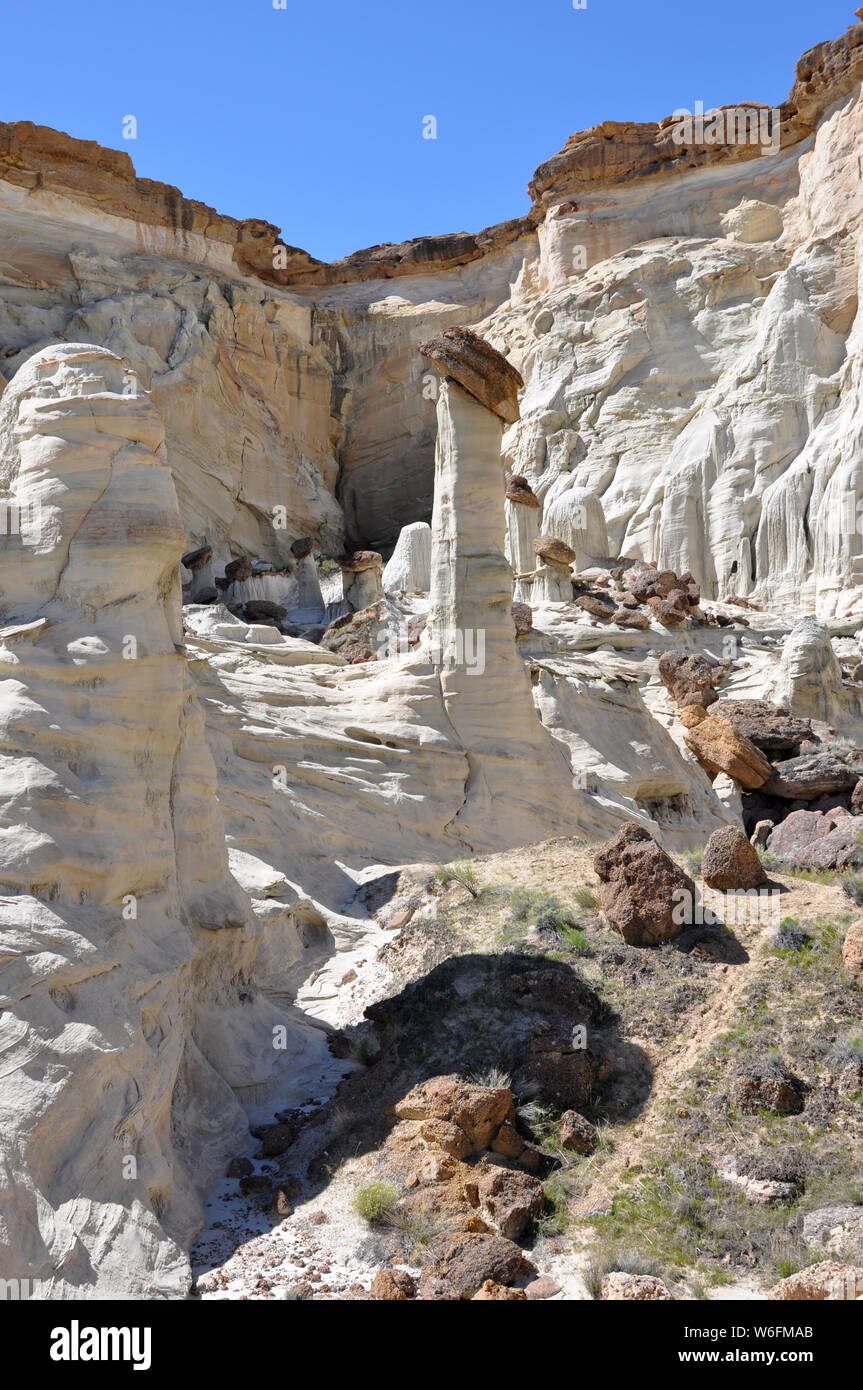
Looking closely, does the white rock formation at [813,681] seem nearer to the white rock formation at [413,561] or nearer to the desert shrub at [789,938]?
the white rock formation at [413,561]

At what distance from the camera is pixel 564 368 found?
40906 mm

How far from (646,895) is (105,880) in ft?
14.8

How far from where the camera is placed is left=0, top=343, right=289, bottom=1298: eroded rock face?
648 centimetres

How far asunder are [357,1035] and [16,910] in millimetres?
3779

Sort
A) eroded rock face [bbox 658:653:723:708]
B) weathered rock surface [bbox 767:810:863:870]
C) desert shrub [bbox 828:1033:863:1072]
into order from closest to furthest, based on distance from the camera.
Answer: desert shrub [bbox 828:1033:863:1072] → weathered rock surface [bbox 767:810:863:870] → eroded rock face [bbox 658:653:723:708]

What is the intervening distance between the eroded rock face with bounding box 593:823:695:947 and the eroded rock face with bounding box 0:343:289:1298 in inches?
123

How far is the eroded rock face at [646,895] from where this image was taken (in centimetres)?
980

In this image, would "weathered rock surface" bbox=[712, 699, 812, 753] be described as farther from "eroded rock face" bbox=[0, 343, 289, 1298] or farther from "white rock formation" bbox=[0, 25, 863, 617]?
"eroded rock face" bbox=[0, 343, 289, 1298]

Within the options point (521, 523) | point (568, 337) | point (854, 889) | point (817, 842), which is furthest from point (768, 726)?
point (568, 337)

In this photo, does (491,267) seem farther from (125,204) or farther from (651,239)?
(125,204)

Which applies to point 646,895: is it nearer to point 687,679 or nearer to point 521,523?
point 687,679

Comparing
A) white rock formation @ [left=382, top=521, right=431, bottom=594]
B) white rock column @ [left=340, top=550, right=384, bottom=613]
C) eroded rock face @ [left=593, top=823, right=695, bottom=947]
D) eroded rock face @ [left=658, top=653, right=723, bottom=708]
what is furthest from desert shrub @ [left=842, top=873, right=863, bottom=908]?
white rock formation @ [left=382, top=521, right=431, bottom=594]
